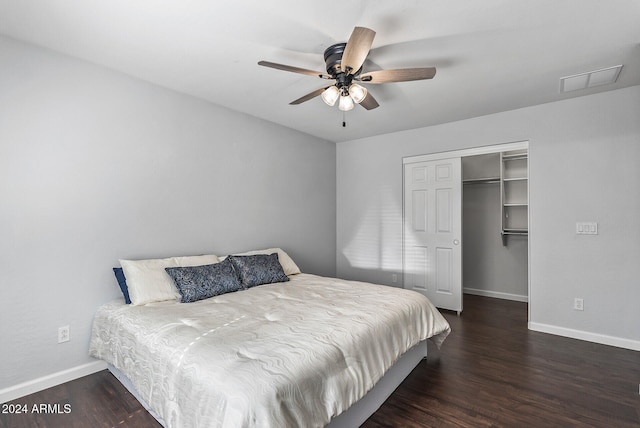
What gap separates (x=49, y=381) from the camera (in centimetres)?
230

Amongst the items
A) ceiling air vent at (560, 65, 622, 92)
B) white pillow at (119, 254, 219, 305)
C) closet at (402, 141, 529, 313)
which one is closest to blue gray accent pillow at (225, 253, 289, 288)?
white pillow at (119, 254, 219, 305)

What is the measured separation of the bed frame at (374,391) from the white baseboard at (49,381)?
0.14 metres

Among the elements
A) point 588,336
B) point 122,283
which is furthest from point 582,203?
point 122,283

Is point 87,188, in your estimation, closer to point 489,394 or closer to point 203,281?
point 203,281

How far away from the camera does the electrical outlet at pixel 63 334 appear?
2.37m

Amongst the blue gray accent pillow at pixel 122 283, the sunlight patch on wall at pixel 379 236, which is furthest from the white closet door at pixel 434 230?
the blue gray accent pillow at pixel 122 283

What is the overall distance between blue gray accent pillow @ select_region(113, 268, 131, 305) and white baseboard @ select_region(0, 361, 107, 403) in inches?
23.9

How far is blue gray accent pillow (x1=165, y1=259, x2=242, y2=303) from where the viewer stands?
2.55 meters

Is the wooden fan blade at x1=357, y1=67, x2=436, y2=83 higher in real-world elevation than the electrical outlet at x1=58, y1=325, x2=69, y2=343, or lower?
higher

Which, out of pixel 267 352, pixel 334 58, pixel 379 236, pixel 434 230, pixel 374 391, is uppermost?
pixel 334 58

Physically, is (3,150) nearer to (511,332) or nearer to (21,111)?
(21,111)

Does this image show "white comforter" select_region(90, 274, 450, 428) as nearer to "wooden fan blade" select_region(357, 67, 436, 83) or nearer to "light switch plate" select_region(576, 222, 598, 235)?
"wooden fan blade" select_region(357, 67, 436, 83)

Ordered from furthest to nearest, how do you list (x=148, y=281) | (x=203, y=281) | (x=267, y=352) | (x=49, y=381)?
(x=203, y=281) → (x=148, y=281) → (x=49, y=381) → (x=267, y=352)

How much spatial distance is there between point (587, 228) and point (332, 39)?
3.19m
